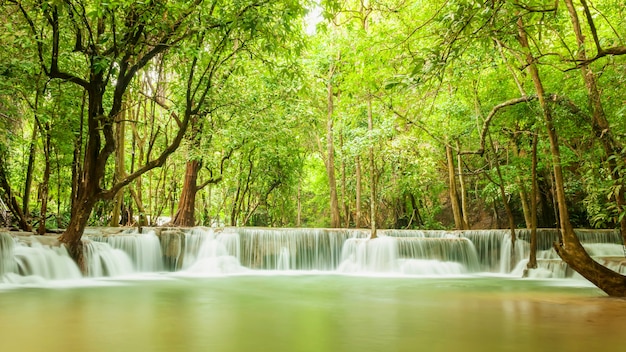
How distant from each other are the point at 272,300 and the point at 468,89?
7795mm

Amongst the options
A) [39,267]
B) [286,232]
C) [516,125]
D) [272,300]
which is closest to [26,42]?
[39,267]

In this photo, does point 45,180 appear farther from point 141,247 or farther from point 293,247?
point 293,247

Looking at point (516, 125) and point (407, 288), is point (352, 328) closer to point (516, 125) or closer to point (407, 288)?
point (407, 288)

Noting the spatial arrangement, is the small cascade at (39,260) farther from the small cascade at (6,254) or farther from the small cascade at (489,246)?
the small cascade at (489,246)

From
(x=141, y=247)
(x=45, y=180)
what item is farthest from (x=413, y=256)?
(x=45, y=180)

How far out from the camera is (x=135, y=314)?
553 centimetres

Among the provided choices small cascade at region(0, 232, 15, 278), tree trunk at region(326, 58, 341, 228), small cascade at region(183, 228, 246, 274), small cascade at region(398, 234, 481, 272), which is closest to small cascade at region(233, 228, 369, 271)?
small cascade at region(183, 228, 246, 274)

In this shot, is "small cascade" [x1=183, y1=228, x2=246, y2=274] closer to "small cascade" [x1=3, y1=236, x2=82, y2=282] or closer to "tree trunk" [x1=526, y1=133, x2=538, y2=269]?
"small cascade" [x1=3, y1=236, x2=82, y2=282]

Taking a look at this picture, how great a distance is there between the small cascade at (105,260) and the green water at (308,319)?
217 cm

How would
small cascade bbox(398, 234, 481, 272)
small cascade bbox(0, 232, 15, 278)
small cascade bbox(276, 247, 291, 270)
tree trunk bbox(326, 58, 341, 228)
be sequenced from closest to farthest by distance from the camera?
small cascade bbox(0, 232, 15, 278) → small cascade bbox(398, 234, 481, 272) → small cascade bbox(276, 247, 291, 270) → tree trunk bbox(326, 58, 341, 228)

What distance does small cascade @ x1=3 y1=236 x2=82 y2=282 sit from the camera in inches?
353

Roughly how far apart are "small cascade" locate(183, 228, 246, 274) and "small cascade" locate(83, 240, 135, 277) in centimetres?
170

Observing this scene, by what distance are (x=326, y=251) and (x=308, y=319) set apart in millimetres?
8927

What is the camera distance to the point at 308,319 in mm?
5422
